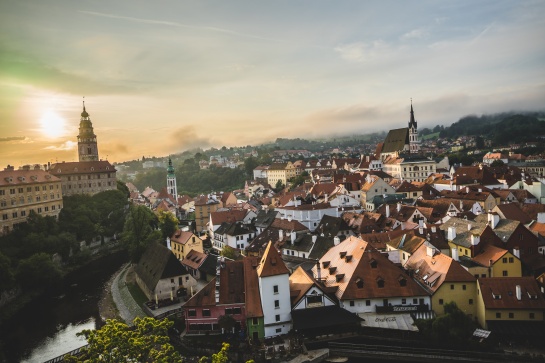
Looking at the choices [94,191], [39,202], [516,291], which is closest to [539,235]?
[516,291]

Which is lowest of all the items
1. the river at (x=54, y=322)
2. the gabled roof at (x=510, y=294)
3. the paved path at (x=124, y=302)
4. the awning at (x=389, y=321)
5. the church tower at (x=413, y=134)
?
the river at (x=54, y=322)

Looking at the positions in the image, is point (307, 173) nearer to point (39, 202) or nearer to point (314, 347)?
point (39, 202)

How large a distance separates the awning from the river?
913 inches

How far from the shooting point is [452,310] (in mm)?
31812

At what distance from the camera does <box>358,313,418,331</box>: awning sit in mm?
32031

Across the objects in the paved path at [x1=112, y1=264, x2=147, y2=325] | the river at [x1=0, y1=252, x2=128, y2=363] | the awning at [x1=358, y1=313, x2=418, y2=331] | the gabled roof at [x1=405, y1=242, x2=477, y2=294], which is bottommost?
the river at [x1=0, y1=252, x2=128, y2=363]

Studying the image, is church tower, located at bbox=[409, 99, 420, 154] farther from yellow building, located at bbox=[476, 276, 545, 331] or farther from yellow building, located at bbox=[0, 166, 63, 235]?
yellow building, located at bbox=[476, 276, 545, 331]

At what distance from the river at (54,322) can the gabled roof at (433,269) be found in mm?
28684

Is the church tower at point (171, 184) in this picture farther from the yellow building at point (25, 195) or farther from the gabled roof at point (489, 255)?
the gabled roof at point (489, 255)

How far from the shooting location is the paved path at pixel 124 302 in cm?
4094

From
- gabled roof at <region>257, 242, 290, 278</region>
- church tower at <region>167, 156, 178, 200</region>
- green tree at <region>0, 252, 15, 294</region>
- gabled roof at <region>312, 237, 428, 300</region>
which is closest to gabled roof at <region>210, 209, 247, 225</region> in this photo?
green tree at <region>0, 252, 15, 294</region>

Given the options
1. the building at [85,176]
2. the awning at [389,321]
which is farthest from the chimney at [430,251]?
the building at [85,176]

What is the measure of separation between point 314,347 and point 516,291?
1534cm

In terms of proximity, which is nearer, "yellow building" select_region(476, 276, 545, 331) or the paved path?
"yellow building" select_region(476, 276, 545, 331)
